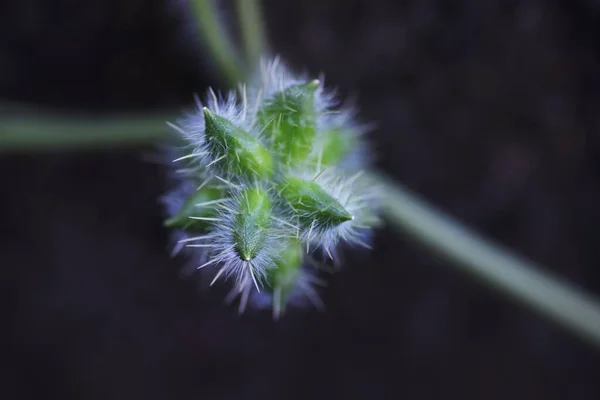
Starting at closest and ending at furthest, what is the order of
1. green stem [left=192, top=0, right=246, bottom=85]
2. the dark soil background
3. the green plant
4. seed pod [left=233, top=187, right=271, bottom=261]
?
seed pod [left=233, top=187, right=271, bottom=261], green stem [left=192, top=0, right=246, bottom=85], the green plant, the dark soil background

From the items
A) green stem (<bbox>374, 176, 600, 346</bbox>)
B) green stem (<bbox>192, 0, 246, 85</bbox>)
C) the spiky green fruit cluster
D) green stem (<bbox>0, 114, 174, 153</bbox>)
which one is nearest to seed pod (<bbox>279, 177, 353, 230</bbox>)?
the spiky green fruit cluster

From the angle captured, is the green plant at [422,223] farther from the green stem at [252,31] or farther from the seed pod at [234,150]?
the seed pod at [234,150]

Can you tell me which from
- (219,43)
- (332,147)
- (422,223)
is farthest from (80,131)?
(422,223)

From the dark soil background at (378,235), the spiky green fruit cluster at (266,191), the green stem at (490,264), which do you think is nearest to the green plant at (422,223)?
the green stem at (490,264)

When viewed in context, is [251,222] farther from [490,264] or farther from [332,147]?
[490,264]

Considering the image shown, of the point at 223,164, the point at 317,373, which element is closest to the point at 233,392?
the point at 317,373

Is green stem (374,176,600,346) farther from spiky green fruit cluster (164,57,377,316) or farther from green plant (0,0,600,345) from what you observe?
spiky green fruit cluster (164,57,377,316)
